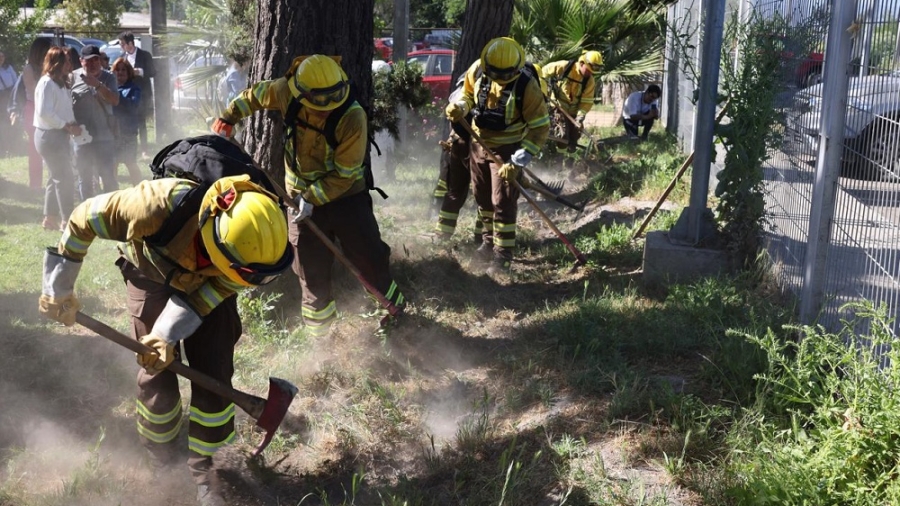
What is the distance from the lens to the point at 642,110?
43.0 feet

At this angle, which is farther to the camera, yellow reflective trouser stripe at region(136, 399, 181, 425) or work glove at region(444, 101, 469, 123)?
work glove at region(444, 101, 469, 123)

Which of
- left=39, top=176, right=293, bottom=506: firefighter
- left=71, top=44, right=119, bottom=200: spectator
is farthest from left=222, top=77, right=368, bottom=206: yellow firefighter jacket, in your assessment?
left=71, top=44, right=119, bottom=200: spectator

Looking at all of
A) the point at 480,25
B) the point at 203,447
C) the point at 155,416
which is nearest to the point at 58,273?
the point at 155,416

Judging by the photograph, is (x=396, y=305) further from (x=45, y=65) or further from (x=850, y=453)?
(x=45, y=65)

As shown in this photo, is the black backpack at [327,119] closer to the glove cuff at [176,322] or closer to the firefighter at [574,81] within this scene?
the glove cuff at [176,322]

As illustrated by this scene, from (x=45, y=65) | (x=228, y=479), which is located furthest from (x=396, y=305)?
(x=45, y=65)

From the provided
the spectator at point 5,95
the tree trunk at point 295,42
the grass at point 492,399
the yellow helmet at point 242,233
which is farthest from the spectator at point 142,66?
the yellow helmet at point 242,233

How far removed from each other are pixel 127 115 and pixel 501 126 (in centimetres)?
482

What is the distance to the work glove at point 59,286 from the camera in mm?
3512

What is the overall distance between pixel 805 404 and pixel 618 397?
86 cm

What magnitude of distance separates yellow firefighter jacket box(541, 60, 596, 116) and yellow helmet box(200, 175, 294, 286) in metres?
7.83

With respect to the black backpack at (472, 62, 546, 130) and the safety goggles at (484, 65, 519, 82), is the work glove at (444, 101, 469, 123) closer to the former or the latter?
the black backpack at (472, 62, 546, 130)

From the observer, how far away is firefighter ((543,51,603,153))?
10578 mm

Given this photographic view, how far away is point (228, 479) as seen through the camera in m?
3.89
